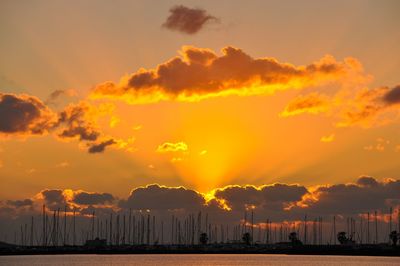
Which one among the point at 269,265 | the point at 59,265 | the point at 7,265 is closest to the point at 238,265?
the point at 269,265

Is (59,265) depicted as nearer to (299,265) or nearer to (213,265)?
(213,265)

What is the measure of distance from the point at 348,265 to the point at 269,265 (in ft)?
66.2

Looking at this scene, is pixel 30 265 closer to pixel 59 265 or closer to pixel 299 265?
pixel 59 265

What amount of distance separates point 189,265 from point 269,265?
23.1 m

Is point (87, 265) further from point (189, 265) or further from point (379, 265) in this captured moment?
point (379, 265)

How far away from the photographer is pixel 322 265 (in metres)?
187

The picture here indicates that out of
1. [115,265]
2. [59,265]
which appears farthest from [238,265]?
[59,265]

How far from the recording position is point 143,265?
176750mm

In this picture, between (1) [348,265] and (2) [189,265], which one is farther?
(1) [348,265]

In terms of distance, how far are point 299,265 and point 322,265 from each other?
6.69 m

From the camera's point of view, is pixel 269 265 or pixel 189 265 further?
pixel 269 265

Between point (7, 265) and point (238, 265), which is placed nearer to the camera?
point (7, 265)

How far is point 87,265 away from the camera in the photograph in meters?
177

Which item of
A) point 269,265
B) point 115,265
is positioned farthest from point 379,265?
point 115,265
